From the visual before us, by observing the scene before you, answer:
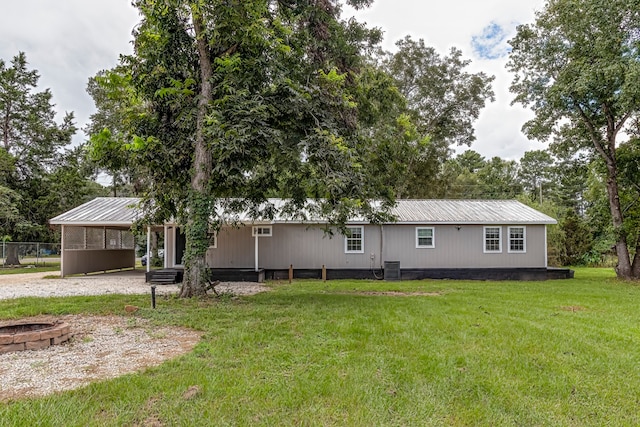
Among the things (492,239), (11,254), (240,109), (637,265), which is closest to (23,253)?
(11,254)

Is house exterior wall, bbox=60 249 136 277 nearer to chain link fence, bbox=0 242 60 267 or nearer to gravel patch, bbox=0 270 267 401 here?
chain link fence, bbox=0 242 60 267

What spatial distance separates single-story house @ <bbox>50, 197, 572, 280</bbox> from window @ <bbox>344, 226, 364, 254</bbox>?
0.04 metres

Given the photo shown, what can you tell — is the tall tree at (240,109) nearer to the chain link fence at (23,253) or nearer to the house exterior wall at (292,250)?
the house exterior wall at (292,250)

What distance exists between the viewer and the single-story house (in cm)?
1496

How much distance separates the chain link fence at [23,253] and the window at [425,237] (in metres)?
20.2

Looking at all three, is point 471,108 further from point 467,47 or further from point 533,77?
point 533,77

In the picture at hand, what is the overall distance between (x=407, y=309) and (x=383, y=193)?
3.27 metres

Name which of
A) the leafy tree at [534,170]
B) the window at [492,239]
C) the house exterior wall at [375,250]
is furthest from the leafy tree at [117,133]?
the leafy tree at [534,170]

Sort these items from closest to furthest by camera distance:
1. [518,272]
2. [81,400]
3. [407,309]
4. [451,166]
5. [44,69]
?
[81,400] → [407,309] → [518,272] → [44,69] → [451,166]

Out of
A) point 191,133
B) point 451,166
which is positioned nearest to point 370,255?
point 191,133

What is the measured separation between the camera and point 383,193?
990 centimetres

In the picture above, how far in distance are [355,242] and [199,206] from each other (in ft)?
26.4

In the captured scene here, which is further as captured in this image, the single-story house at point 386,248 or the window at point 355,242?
the window at point 355,242

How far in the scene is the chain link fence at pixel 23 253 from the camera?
2012 cm
